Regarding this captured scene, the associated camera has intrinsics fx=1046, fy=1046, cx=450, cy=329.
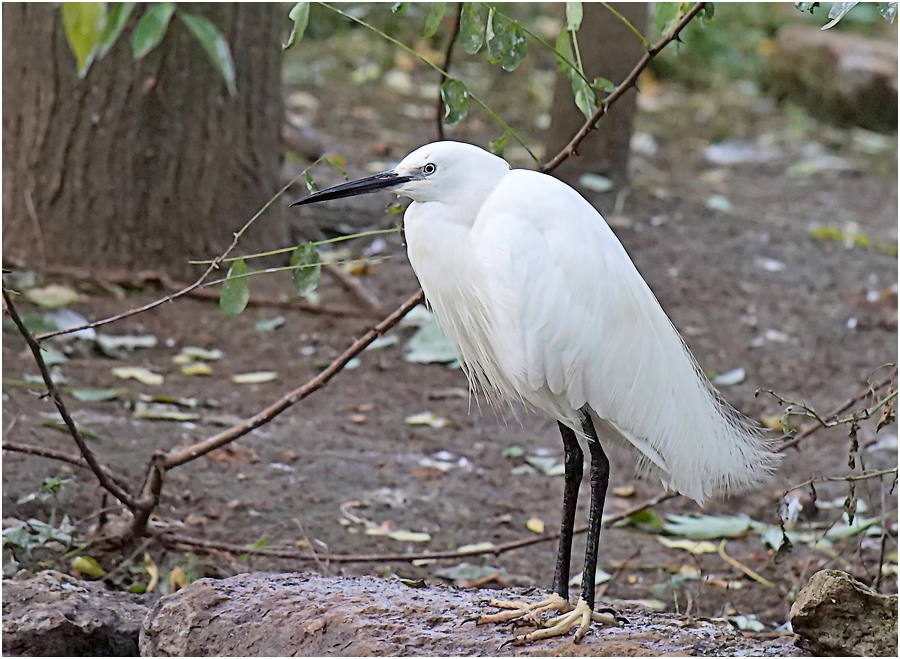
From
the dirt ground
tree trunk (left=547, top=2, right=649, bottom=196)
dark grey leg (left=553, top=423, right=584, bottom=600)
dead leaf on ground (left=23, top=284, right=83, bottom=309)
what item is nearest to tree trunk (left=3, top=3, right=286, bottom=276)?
dead leaf on ground (left=23, top=284, right=83, bottom=309)

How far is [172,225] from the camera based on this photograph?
441cm

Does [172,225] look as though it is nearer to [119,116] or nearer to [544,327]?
[119,116]

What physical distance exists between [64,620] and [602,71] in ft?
13.5

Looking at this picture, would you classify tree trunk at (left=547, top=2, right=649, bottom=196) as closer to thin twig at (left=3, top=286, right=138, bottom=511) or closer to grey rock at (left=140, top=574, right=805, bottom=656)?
thin twig at (left=3, top=286, right=138, bottom=511)

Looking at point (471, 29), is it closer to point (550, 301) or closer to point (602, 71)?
point (550, 301)

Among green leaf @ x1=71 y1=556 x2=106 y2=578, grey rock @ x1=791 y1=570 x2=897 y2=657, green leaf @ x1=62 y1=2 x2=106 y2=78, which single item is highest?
green leaf @ x1=62 y1=2 x2=106 y2=78

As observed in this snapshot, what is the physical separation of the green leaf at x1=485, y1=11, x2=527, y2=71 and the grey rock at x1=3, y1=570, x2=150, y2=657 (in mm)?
1528

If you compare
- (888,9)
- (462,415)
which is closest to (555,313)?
(888,9)

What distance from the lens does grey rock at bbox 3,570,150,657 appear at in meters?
2.26

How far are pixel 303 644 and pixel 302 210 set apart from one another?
3.40 metres

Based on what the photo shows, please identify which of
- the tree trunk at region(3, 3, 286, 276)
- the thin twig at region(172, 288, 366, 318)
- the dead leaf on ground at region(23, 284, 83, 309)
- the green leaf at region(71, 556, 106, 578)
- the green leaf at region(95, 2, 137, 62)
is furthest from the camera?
the thin twig at region(172, 288, 366, 318)

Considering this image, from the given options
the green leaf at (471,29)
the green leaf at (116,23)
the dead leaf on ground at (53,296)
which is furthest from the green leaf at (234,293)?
the dead leaf on ground at (53,296)

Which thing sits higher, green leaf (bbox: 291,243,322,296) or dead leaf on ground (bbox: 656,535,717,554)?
green leaf (bbox: 291,243,322,296)

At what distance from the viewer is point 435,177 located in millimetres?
2117
